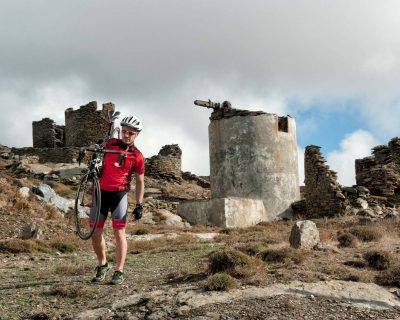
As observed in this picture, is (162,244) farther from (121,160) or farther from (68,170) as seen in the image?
(68,170)

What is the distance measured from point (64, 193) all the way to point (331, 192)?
11809mm

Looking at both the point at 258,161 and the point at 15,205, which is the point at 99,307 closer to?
the point at 15,205

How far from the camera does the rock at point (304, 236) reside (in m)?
10.2

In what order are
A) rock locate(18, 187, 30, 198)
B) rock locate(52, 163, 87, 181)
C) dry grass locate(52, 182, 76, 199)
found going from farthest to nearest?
rock locate(52, 163, 87, 181), dry grass locate(52, 182, 76, 199), rock locate(18, 187, 30, 198)

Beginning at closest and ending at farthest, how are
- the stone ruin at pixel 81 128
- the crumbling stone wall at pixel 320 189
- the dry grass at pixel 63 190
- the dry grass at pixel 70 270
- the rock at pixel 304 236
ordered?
the dry grass at pixel 70 270 → the rock at pixel 304 236 → the crumbling stone wall at pixel 320 189 → the dry grass at pixel 63 190 → the stone ruin at pixel 81 128

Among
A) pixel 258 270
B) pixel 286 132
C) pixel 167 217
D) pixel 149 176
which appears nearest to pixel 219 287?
pixel 258 270

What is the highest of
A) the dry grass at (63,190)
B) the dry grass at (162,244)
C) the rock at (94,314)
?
the dry grass at (63,190)

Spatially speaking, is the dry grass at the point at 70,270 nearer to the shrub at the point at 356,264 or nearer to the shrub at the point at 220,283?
the shrub at the point at 220,283

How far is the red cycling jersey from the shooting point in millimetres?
7477

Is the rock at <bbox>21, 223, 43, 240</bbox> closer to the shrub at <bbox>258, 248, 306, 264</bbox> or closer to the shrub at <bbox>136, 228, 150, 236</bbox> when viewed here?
the shrub at <bbox>136, 228, 150, 236</bbox>

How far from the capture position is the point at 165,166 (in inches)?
1500

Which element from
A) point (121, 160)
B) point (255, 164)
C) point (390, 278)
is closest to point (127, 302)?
point (121, 160)

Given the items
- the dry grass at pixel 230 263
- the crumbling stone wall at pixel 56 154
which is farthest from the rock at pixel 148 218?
the crumbling stone wall at pixel 56 154

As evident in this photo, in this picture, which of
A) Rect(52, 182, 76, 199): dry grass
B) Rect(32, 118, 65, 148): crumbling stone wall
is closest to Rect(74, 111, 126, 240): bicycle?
Rect(52, 182, 76, 199): dry grass
